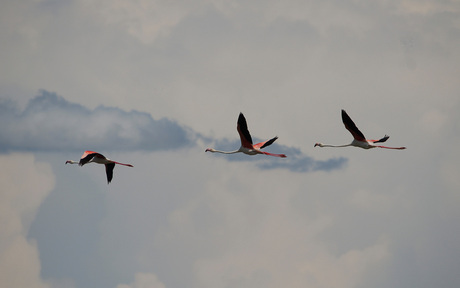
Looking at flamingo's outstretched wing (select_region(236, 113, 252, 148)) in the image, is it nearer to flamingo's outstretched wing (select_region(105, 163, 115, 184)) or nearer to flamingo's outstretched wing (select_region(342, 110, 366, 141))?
flamingo's outstretched wing (select_region(342, 110, 366, 141))

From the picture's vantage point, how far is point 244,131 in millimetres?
85812

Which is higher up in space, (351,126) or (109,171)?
(109,171)

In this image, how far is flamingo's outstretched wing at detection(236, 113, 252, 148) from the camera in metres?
84.4

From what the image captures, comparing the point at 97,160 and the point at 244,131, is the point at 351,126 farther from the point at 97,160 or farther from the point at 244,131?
the point at 97,160

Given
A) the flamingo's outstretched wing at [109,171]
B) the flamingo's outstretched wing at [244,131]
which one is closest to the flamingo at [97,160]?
the flamingo's outstretched wing at [109,171]

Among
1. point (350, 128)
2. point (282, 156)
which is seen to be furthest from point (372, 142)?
point (282, 156)

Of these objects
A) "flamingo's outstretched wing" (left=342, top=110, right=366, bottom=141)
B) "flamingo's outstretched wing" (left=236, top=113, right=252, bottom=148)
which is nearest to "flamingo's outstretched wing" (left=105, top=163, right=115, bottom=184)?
"flamingo's outstretched wing" (left=236, top=113, right=252, bottom=148)

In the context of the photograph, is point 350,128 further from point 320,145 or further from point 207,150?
point 207,150

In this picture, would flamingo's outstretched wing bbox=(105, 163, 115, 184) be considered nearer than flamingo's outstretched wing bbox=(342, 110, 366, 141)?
No

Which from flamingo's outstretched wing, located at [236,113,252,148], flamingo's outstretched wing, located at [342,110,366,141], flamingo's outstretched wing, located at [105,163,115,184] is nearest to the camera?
flamingo's outstretched wing, located at [236,113,252,148]

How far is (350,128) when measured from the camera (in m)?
87.3

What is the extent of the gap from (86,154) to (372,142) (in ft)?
73.4

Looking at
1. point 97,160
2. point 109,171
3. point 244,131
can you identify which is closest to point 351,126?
point 244,131

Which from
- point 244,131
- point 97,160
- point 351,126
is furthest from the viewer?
point 97,160
